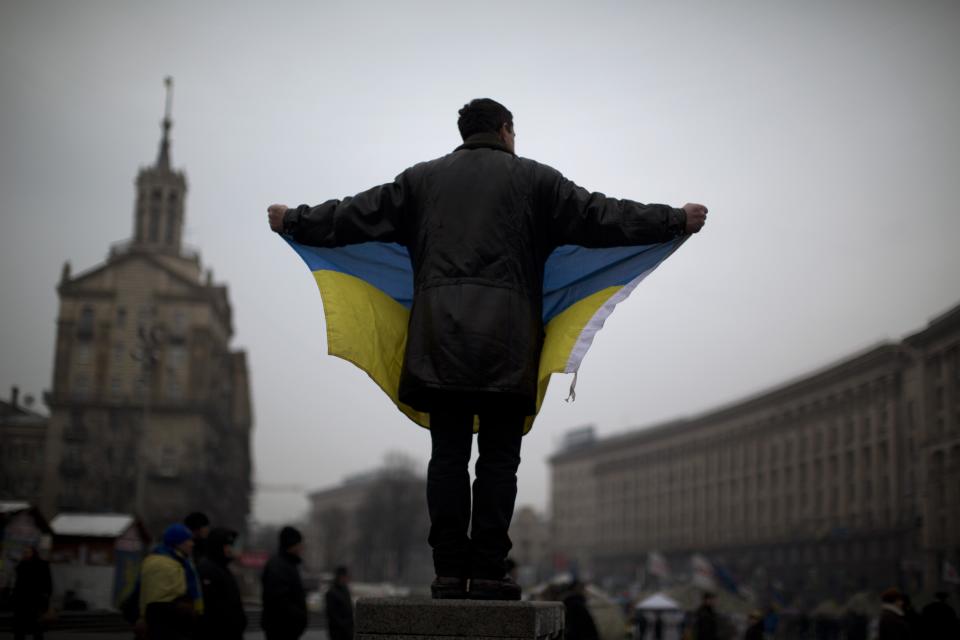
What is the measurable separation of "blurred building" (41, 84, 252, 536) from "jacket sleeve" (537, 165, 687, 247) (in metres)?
66.5

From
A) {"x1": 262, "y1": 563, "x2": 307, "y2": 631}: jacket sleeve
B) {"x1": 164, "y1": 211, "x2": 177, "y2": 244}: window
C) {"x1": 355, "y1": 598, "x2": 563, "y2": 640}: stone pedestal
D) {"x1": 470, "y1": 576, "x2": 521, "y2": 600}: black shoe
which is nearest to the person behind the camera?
{"x1": 355, "y1": 598, "x2": 563, "y2": 640}: stone pedestal

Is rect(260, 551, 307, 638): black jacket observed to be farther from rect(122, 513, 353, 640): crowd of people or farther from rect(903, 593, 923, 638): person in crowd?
rect(903, 593, 923, 638): person in crowd

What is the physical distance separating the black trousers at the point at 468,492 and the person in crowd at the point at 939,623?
10.1m

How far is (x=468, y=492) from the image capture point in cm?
529

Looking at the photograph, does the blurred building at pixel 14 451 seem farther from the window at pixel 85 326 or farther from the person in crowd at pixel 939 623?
the person in crowd at pixel 939 623

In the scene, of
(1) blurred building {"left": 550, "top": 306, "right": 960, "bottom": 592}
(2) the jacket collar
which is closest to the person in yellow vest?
(2) the jacket collar

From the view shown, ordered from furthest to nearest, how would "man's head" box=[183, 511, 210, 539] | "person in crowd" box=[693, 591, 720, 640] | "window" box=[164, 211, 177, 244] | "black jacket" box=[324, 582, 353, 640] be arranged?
1. "window" box=[164, 211, 177, 244]
2. "person in crowd" box=[693, 591, 720, 640]
3. "black jacket" box=[324, 582, 353, 640]
4. "man's head" box=[183, 511, 210, 539]

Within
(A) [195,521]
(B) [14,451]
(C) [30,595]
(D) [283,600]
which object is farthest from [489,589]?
(B) [14,451]

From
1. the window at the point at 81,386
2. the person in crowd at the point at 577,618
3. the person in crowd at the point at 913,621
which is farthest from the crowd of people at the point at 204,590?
the window at the point at 81,386

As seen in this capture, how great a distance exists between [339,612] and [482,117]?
794 centimetres

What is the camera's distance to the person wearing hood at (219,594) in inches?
347

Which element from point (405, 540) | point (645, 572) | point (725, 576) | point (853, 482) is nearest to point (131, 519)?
point (725, 576)

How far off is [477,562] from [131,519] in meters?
27.5

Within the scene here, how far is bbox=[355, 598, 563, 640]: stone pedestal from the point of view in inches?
183
